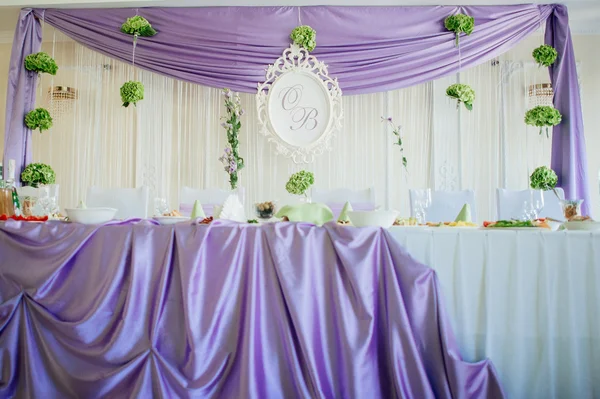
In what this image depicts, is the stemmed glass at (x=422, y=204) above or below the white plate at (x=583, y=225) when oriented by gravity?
above

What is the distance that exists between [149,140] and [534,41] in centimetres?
398

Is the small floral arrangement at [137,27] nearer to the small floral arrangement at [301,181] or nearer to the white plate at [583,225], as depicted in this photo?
the small floral arrangement at [301,181]

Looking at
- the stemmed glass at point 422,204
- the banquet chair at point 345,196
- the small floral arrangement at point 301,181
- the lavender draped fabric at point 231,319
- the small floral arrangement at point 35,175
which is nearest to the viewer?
the lavender draped fabric at point 231,319

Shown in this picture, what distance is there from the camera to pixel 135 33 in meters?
4.72

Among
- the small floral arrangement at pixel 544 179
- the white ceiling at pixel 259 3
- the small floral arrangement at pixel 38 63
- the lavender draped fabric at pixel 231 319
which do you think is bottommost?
the lavender draped fabric at pixel 231 319

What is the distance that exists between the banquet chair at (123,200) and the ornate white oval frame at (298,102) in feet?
5.00

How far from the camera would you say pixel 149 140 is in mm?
5379

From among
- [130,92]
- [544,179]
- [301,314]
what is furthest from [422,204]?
[130,92]

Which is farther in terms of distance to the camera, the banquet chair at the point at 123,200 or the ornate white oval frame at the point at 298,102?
the ornate white oval frame at the point at 298,102

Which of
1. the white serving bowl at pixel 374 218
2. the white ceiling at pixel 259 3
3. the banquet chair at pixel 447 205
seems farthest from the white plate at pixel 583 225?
the white ceiling at pixel 259 3

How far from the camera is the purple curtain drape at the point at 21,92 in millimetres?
4727

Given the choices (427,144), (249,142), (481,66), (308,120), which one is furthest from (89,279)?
(481,66)

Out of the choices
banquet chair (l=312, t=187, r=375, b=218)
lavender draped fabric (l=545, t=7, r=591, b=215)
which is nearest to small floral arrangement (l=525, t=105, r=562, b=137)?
lavender draped fabric (l=545, t=7, r=591, b=215)

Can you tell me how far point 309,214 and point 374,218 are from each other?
0.31m
